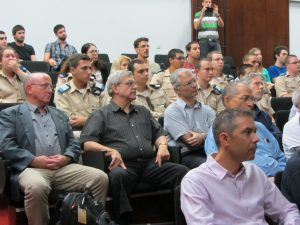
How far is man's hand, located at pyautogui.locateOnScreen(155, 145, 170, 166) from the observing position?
136 inches

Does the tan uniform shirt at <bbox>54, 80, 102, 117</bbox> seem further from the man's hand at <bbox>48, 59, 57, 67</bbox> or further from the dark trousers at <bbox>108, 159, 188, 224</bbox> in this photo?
the man's hand at <bbox>48, 59, 57, 67</bbox>

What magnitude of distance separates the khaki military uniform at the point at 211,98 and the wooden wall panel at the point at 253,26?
4.26 metres

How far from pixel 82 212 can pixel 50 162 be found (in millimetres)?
631

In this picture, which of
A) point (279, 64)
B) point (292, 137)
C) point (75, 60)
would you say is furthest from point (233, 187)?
point (279, 64)

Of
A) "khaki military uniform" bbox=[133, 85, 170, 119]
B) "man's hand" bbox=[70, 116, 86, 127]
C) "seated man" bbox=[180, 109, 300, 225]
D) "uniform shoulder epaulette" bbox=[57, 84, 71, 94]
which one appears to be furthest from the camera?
"khaki military uniform" bbox=[133, 85, 170, 119]

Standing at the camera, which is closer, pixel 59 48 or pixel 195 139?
pixel 195 139

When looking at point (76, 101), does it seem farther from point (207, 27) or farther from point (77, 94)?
point (207, 27)

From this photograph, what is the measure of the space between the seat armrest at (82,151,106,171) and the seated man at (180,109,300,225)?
124 cm

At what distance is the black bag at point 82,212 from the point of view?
2660 mm

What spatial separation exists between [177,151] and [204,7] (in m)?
4.56

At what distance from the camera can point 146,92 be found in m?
4.65

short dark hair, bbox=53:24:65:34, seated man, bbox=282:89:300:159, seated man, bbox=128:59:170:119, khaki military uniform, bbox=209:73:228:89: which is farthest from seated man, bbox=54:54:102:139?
short dark hair, bbox=53:24:65:34

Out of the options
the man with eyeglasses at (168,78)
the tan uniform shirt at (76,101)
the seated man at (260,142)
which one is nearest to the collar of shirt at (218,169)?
the seated man at (260,142)

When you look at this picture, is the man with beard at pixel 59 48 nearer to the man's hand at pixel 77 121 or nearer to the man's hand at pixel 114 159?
the man's hand at pixel 77 121
